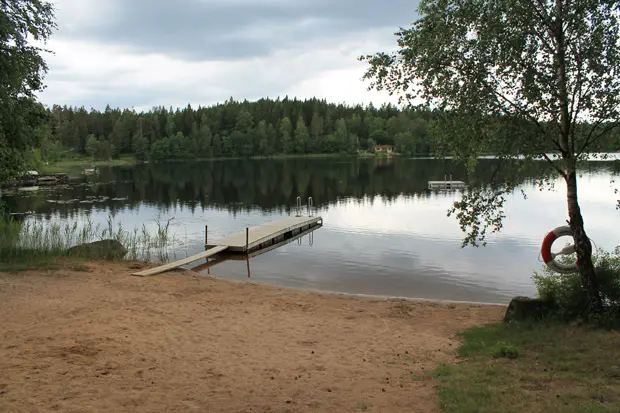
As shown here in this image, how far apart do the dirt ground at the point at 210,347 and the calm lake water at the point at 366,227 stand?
11.8 feet

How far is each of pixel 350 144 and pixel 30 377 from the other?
456 feet

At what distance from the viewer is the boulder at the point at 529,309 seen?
9.06m

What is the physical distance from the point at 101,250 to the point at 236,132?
393 ft

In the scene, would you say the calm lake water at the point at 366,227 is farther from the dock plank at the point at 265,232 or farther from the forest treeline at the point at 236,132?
the forest treeline at the point at 236,132

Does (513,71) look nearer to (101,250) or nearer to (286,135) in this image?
(101,250)

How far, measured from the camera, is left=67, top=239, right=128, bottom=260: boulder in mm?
17484

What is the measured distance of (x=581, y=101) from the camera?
8.41m

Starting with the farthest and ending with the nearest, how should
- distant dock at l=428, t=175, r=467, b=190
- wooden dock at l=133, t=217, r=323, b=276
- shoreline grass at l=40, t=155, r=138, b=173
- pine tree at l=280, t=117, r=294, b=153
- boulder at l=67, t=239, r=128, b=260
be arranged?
pine tree at l=280, t=117, r=294, b=153
shoreline grass at l=40, t=155, r=138, b=173
distant dock at l=428, t=175, r=467, b=190
wooden dock at l=133, t=217, r=323, b=276
boulder at l=67, t=239, r=128, b=260

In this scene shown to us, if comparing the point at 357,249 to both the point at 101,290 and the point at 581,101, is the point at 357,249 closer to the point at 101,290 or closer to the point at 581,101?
the point at 101,290

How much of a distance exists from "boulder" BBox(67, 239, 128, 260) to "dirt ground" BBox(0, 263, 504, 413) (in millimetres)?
3604

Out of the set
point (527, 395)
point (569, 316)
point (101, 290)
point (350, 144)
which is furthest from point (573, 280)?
point (350, 144)

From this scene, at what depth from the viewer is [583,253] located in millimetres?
8430

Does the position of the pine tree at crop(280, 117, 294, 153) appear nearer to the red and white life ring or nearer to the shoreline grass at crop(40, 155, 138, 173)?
the shoreline grass at crop(40, 155, 138, 173)

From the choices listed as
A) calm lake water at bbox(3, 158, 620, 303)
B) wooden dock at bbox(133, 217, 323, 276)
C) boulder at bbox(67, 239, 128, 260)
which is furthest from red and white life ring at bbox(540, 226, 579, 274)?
boulder at bbox(67, 239, 128, 260)
